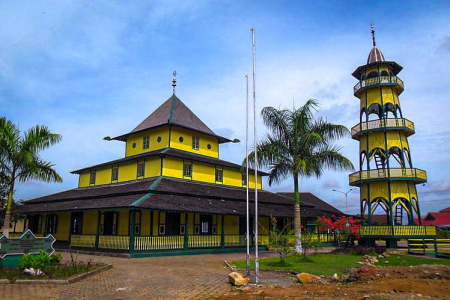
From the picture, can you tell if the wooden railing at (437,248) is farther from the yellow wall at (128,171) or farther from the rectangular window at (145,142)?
the rectangular window at (145,142)

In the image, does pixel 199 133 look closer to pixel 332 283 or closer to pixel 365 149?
pixel 365 149

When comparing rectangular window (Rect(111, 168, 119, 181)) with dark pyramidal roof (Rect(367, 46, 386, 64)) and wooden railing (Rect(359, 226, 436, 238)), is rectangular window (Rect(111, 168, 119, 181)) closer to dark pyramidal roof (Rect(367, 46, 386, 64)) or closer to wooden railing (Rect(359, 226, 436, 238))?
wooden railing (Rect(359, 226, 436, 238))

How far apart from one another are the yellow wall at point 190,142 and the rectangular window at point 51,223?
37.1 ft

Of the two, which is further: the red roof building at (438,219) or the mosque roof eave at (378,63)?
the red roof building at (438,219)

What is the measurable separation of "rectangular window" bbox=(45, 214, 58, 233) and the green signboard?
1797 centimetres

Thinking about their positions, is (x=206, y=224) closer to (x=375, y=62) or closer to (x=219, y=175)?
(x=219, y=175)

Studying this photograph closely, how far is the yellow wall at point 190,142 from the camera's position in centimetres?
2862

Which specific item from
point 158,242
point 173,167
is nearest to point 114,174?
point 173,167

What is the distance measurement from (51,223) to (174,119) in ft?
42.4

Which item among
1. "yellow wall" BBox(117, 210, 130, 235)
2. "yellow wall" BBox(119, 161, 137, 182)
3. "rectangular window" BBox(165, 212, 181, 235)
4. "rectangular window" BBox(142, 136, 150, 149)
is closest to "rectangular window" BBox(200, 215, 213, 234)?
"rectangular window" BBox(165, 212, 181, 235)

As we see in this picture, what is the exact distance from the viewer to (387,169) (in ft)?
86.6

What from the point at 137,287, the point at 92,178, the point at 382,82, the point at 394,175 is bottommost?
the point at 137,287

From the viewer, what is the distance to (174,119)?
98.2 feet

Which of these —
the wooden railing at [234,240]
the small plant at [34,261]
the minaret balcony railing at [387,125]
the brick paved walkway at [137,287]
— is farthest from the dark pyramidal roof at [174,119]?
the small plant at [34,261]
